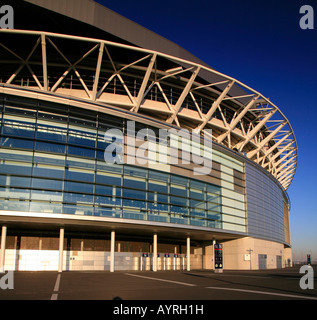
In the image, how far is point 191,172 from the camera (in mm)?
34500

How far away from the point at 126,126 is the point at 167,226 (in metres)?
9.29

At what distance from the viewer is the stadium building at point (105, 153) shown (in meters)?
26.6

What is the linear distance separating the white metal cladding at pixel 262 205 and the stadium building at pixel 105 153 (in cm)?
65

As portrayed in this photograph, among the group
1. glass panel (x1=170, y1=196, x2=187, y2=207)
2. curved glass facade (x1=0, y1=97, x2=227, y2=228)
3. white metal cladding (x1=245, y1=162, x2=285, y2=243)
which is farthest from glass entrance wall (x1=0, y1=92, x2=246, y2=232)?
white metal cladding (x1=245, y1=162, x2=285, y2=243)

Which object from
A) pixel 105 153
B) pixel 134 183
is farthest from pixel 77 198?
pixel 134 183

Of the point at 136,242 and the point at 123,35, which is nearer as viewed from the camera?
the point at 123,35

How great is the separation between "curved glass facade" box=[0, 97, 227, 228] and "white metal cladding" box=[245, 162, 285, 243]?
577 inches

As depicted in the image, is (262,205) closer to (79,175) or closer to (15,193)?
(79,175)

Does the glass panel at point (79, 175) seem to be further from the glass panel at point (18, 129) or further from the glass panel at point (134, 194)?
the glass panel at point (18, 129)

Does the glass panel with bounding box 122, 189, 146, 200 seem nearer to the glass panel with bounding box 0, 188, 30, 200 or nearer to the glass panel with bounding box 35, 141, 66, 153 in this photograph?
the glass panel with bounding box 35, 141, 66, 153

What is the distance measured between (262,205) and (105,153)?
2501 cm

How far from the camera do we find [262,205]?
1801 inches
